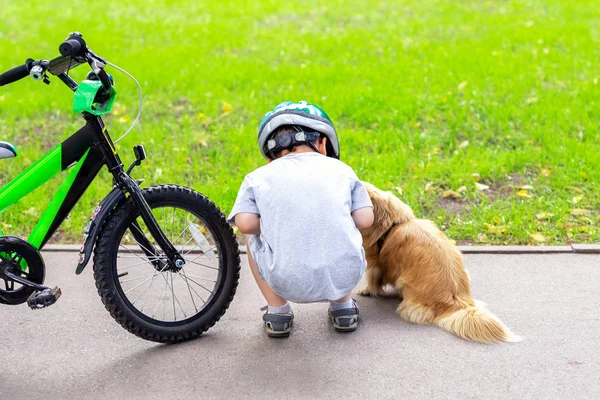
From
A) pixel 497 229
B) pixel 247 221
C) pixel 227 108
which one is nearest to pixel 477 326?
pixel 247 221

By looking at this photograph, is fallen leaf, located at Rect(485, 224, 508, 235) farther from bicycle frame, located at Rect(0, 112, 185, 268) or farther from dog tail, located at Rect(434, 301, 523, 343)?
bicycle frame, located at Rect(0, 112, 185, 268)

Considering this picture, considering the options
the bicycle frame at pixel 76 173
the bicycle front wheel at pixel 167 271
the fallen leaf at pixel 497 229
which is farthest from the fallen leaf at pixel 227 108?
the bicycle frame at pixel 76 173

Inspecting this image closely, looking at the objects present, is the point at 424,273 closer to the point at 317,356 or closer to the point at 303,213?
the point at 317,356

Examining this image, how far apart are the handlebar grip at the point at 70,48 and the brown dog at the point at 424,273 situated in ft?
5.30

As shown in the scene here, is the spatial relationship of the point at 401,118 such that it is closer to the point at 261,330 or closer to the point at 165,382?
the point at 261,330

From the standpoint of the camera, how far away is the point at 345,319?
370 cm

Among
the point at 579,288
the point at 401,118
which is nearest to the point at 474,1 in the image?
the point at 401,118

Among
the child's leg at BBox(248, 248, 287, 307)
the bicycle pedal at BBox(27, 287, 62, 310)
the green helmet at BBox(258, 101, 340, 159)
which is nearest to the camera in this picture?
the bicycle pedal at BBox(27, 287, 62, 310)

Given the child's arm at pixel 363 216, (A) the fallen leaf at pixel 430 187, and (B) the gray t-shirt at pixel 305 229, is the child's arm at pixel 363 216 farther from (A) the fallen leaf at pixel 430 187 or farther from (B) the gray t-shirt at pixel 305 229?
(A) the fallen leaf at pixel 430 187

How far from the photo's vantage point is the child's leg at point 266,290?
11.9 feet

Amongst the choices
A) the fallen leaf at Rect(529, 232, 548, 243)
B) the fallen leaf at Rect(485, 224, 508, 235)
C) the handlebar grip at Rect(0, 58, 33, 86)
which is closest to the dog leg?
the fallen leaf at Rect(485, 224, 508, 235)

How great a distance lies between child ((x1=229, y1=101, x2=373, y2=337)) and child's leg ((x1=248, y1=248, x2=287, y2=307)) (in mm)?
17

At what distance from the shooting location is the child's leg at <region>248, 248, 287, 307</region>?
3.64 metres

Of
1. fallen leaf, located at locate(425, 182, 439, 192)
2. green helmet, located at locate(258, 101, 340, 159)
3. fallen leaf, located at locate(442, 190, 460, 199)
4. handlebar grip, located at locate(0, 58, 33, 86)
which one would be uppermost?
handlebar grip, located at locate(0, 58, 33, 86)
